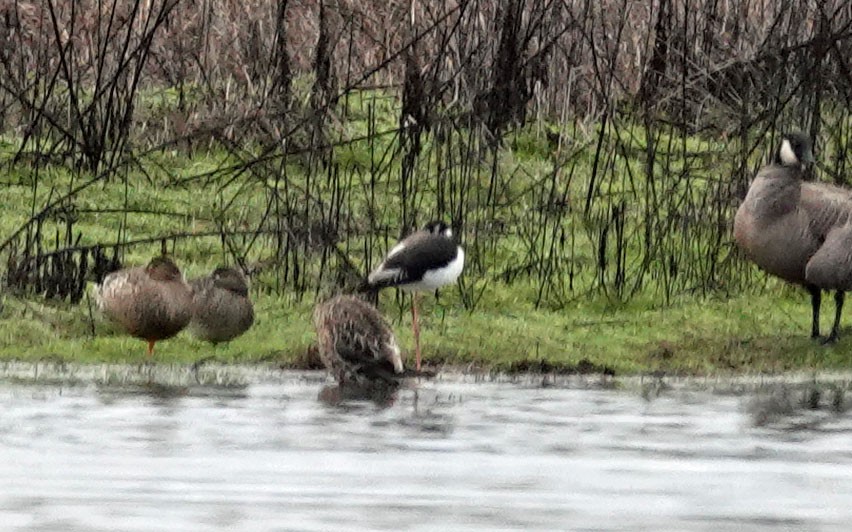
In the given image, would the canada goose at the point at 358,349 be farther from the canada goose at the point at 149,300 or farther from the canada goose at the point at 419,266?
the canada goose at the point at 149,300

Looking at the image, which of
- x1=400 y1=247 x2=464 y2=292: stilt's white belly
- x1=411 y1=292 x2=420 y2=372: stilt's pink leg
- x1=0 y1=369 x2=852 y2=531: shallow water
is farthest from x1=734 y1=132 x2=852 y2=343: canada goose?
x1=411 y1=292 x2=420 y2=372: stilt's pink leg

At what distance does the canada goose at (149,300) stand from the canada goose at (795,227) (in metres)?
3.32

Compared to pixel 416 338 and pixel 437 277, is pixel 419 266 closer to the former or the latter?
pixel 437 277

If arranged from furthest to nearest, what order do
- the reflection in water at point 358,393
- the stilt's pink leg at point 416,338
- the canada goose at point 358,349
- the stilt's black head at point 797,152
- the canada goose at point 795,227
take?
the stilt's black head at point 797,152 < the canada goose at point 795,227 < the stilt's pink leg at point 416,338 < the canada goose at point 358,349 < the reflection in water at point 358,393

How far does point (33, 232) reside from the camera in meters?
15.0

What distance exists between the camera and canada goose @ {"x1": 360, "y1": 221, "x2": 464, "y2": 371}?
12.5 m

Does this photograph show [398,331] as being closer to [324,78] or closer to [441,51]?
[441,51]

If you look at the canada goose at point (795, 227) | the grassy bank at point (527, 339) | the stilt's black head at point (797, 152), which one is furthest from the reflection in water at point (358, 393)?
the stilt's black head at point (797, 152)

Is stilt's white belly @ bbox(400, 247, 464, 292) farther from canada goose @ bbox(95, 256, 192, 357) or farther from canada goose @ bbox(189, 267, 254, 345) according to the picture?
canada goose @ bbox(95, 256, 192, 357)

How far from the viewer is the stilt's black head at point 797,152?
13.6m

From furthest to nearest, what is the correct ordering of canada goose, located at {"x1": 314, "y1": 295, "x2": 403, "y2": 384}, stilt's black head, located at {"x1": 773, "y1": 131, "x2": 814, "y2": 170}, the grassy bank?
stilt's black head, located at {"x1": 773, "y1": 131, "x2": 814, "y2": 170} → the grassy bank → canada goose, located at {"x1": 314, "y1": 295, "x2": 403, "y2": 384}

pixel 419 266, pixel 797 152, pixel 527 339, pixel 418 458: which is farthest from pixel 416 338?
pixel 418 458

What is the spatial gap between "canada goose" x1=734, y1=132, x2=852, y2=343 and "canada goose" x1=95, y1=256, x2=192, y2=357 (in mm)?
3324

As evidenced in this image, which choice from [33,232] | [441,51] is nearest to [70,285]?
[33,232]
